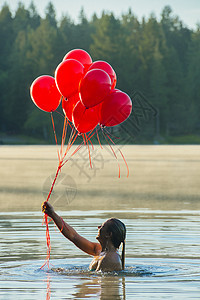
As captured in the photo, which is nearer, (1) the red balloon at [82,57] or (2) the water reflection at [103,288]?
(2) the water reflection at [103,288]

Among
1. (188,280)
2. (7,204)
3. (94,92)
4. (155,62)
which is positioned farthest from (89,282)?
(155,62)

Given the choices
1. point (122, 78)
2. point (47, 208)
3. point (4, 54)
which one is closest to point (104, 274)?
point (47, 208)

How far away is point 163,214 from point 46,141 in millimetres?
84798

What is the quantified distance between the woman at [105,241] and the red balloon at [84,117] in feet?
6.53

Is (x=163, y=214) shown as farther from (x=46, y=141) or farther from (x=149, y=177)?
(x=46, y=141)

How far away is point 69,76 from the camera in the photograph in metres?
A: 11.1

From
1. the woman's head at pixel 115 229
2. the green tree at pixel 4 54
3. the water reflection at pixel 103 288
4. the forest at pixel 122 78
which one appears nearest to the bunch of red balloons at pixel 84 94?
the woman's head at pixel 115 229

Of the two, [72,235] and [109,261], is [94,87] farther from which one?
[109,261]

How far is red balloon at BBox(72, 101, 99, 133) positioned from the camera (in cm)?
1150

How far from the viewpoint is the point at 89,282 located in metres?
9.79

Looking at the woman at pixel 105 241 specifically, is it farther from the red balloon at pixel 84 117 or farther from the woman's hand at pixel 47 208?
the red balloon at pixel 84 117

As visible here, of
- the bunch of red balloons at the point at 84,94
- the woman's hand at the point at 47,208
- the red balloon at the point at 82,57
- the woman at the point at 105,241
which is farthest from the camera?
the red balloon at the point at 82,57

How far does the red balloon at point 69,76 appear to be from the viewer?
11109mm

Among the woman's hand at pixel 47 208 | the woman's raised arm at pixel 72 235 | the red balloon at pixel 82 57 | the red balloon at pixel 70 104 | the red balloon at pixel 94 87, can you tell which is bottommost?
the woman's raised arm at pixel 72 235
